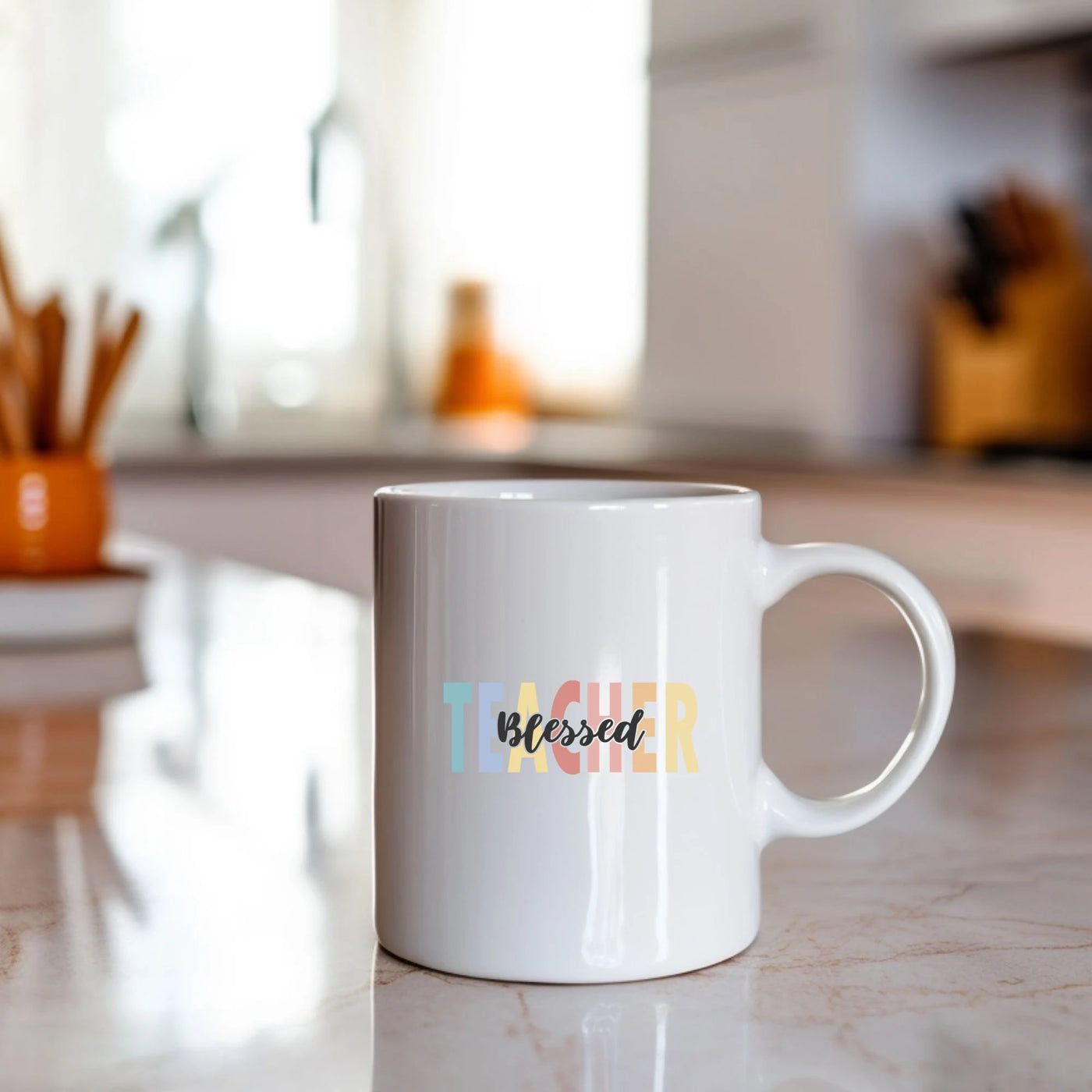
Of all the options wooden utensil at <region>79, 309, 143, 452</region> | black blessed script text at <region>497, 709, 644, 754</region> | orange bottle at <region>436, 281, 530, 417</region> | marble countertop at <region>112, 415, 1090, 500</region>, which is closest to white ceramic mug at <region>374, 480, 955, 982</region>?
black blessed script text at <region>497, 709, 644, 754</region>

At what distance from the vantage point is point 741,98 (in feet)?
8.95

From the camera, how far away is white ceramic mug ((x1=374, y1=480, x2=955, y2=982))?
16.7 inches

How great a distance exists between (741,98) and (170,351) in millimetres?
1412

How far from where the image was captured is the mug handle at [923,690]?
46cm

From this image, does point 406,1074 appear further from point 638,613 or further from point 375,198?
point 375,198

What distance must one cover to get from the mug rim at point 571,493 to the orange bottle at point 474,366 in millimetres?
3130

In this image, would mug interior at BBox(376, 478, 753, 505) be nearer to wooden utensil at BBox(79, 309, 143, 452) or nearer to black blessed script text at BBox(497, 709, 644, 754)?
black blessed script text at BBox(497, 709, 644, 754)

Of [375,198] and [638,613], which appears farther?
[375,198]

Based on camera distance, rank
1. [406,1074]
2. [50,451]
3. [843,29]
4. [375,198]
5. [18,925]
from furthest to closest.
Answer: [375,198] < [843,29] < [50,451] < [18,925] < [406,1074]

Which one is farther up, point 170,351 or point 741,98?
point 741,98

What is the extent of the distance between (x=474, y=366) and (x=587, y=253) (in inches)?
14.1

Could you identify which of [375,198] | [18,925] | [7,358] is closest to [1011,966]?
[18,925]

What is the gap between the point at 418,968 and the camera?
17.4 inches

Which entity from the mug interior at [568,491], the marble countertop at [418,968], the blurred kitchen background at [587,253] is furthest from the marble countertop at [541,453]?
the mug interior at [568,491]
